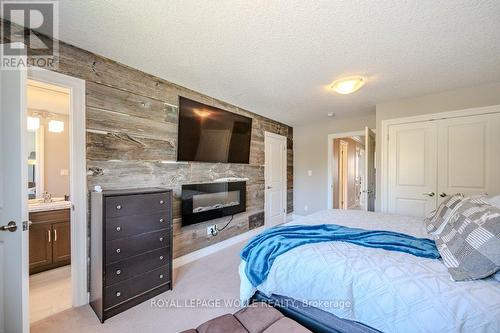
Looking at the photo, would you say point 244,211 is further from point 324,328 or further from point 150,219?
point 324,328

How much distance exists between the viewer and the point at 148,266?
220 centimetres

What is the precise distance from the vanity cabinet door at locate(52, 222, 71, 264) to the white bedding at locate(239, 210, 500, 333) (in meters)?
2.62

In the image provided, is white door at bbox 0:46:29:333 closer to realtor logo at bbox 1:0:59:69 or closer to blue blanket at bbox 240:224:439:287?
realtor logo at bbox 1:0:59:69

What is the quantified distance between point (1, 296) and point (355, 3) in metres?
3.11

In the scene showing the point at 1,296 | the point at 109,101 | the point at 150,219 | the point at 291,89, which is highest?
the point at 291,89

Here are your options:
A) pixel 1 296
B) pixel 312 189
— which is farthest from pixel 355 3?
pixel 312 189

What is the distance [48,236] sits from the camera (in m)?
2.76

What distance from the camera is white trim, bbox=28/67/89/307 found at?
2.06m

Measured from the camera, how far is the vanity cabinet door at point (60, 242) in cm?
282

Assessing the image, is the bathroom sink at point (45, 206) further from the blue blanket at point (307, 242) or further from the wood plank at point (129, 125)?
the blue blanket at point (307, 242)

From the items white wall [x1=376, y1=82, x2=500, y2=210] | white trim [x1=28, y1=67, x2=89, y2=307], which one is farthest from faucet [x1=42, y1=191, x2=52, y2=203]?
white wall [x1=376, y1=82, x2=500, y2=210]

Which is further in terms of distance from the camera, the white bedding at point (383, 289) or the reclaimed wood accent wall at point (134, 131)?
the reclaimed wood accent wall at point (134, 131)

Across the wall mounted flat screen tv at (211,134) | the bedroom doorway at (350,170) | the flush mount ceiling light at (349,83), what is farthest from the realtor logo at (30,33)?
the bedroom doorway at (350,170)

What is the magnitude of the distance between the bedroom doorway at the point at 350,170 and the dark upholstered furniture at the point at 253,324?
9.91 feet
